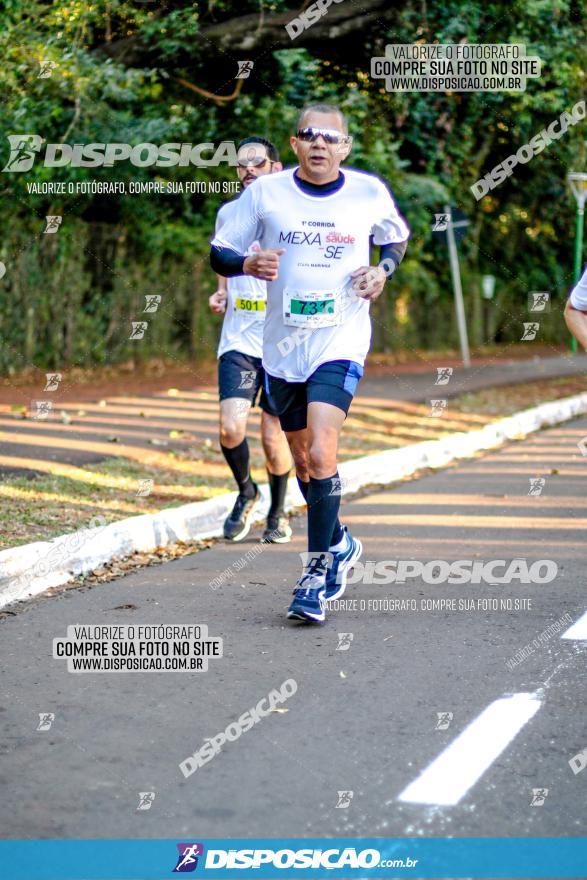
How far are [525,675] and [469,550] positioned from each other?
8.81 feet

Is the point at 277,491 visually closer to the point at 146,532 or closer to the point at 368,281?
the point at 146,532

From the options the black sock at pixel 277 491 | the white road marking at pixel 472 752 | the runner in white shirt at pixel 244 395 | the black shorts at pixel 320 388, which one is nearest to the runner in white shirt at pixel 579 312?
the black shorts at pixel 320 388

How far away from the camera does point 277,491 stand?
8.47 metres

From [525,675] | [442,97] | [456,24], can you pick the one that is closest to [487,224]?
[442,97]

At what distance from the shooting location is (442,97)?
18.5 meters

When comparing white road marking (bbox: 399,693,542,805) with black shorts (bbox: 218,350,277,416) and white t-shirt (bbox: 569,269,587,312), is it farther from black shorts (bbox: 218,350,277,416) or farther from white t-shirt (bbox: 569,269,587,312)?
black shorts (bbox: 218,350,277,416)

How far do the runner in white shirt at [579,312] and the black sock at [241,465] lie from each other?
2840mm

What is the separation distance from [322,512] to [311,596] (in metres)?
0.40

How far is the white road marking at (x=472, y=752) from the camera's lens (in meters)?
4.12

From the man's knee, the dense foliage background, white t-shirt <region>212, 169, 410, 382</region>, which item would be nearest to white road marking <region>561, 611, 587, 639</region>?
white t-shirt <region>212, 169, 410, 382</region>

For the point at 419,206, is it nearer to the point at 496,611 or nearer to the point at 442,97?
the point at 442,97

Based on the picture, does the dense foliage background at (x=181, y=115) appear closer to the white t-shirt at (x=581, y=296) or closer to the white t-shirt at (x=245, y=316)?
the white t-shirt at (x=245, y=316)

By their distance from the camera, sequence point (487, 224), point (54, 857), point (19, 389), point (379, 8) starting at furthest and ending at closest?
point (487, 224) < point (19, 389) < point (379, 8) < point (54, 857)

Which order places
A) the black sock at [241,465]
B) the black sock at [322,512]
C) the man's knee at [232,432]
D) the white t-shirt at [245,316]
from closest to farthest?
the black sock at [322,512] < the white t-shirt at [245,316] < the man's knee at [232,432] < the black sock at [241,465]
